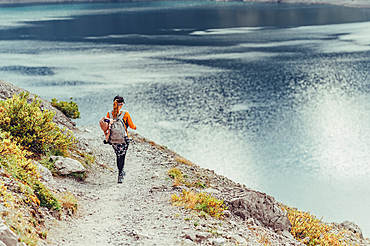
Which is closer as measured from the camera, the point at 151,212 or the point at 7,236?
the point at 7,236

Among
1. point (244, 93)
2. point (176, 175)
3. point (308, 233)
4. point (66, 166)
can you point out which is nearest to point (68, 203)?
point (66, 166)

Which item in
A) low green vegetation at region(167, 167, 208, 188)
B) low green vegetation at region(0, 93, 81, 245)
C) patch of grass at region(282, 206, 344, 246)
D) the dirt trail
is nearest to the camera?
low green vegetation at region(0, 93, 81, 245)

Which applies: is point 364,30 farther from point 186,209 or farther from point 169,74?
point 186,209

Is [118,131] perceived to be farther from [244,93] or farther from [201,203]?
[244,93]

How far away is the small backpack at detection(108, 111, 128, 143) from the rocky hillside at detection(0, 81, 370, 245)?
1773 millimetres

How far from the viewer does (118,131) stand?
40.0 feet

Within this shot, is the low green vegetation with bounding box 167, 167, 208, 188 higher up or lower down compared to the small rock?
lower down

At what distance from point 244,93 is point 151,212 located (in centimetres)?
4660

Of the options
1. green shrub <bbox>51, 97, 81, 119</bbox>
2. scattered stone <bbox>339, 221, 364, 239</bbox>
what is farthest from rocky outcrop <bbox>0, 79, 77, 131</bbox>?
scattered stone <bbox>339, 221, 364, 239</bbox>

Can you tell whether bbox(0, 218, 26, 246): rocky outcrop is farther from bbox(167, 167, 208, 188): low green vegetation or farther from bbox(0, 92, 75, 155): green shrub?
bbox(167, 167, 208, 188): low green vegetation

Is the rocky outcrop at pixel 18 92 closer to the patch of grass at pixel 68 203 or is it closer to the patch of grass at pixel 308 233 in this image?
the patch of grass at pixel 68 203

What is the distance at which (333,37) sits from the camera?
331 feet

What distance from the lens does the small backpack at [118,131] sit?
12.1m

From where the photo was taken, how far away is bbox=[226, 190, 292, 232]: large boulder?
39.0 feet
